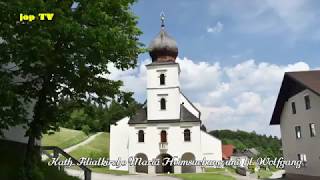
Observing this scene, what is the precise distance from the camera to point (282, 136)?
3412 cm

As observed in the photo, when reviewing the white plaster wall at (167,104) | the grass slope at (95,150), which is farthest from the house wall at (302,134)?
the grass slope at (95,150)

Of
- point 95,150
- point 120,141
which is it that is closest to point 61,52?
point 120,141

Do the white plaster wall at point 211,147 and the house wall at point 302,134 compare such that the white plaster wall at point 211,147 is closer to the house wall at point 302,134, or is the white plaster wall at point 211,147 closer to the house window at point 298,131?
the house wall at point 302,134

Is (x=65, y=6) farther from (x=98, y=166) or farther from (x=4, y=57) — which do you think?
(x=98, y=166)

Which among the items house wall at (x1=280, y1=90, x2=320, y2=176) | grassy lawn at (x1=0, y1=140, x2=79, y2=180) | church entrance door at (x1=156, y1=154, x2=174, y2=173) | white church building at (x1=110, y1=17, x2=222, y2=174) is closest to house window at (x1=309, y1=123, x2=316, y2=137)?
house wall at (x1=280, y1=90, x2=320, y2=176)

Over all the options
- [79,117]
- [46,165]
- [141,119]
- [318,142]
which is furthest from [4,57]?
[141,119]

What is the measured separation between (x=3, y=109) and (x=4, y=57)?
5.34 ft

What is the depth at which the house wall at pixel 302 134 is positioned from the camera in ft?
88.6

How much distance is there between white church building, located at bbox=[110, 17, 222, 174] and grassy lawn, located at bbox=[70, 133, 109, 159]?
4.45m

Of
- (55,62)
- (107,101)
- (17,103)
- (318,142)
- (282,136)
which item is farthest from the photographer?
(282,136)

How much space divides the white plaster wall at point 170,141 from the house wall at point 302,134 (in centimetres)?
1208

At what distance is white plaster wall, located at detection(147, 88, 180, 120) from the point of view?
45.5 m

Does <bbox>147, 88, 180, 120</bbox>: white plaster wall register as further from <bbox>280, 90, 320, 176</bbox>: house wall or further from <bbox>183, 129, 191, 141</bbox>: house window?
<bbox>280, 90, 320, 176</bbox>: house wall

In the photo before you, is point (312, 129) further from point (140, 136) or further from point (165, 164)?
point (140, 136)
